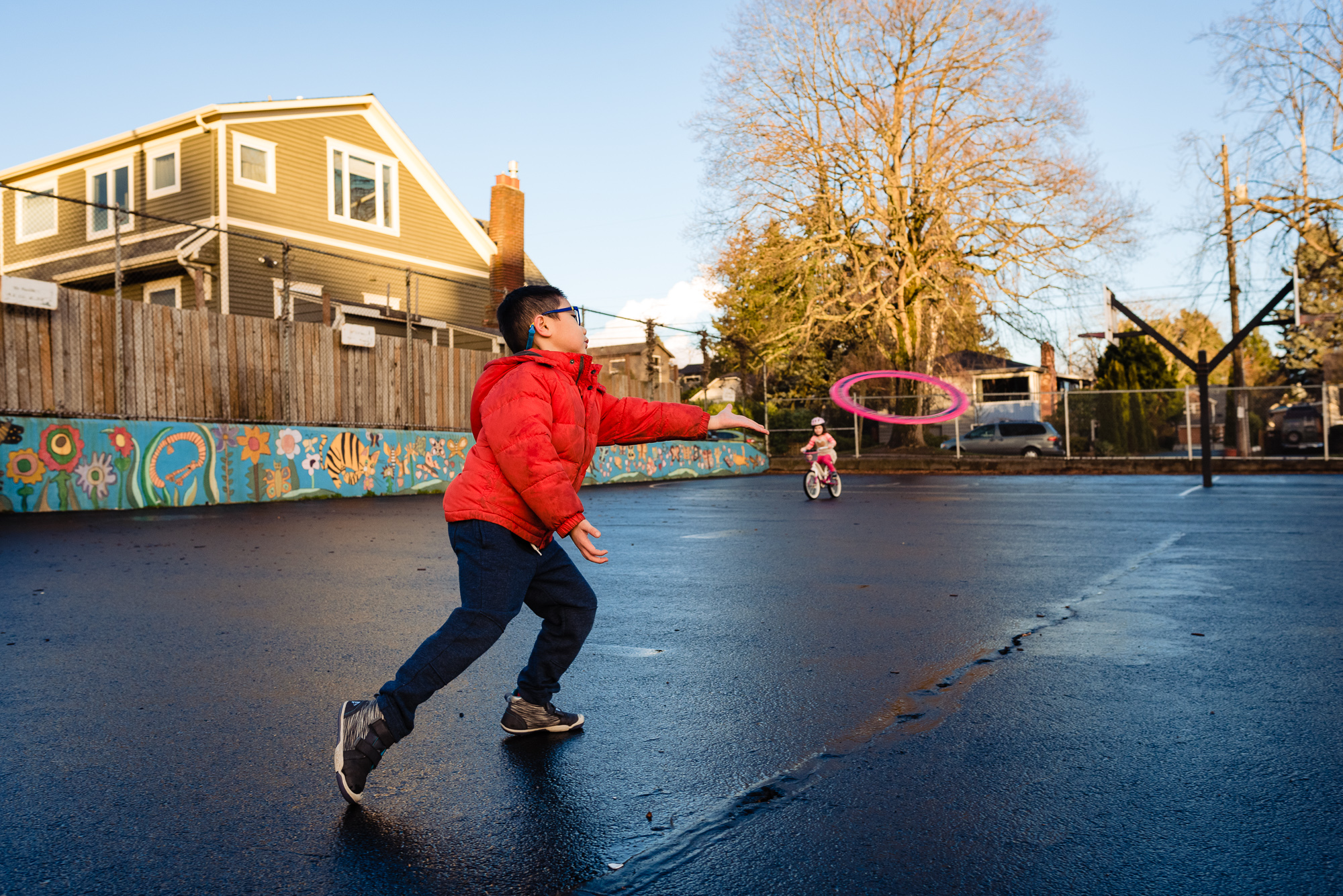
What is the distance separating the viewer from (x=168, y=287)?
1011 inches

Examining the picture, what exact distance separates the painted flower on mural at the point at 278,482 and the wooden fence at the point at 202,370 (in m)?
0.84

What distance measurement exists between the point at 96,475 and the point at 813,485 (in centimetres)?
1158

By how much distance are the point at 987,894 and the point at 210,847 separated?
2.03 meters

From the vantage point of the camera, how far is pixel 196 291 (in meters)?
23.7

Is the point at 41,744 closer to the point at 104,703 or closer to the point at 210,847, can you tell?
the point at 104,703

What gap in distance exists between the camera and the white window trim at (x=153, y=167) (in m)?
25.6

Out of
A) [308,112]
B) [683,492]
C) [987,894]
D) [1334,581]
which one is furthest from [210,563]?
[308,112]

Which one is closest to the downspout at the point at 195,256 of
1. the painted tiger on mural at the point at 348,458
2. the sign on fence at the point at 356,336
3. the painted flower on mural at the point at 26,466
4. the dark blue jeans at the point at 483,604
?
the sign on fence at the point at 356,336

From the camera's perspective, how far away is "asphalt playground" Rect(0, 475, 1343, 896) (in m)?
2.74

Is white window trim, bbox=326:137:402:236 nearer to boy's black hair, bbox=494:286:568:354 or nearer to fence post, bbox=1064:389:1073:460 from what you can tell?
fence post, bbox=1064:389:1073:460

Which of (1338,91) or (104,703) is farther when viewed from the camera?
(1338,91)

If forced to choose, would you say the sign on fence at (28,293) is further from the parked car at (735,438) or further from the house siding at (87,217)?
the parked car at (735,438)

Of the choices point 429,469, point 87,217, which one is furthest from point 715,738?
point 87,217

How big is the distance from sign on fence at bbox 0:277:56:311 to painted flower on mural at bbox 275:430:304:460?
4.22 m
